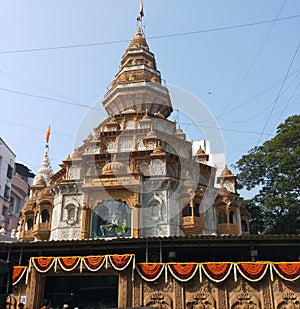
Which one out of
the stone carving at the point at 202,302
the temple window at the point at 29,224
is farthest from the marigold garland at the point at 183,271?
the temple window at the point at 29,224

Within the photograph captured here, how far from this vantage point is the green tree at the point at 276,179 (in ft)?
104

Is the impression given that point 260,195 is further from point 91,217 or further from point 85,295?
point 85,295

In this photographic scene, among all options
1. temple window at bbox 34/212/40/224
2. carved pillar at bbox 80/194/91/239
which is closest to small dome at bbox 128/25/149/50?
temple window at bbox 34/212/40/224

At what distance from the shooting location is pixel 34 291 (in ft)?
57.6

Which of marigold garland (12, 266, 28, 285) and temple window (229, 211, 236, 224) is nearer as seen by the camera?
marigold garland (12, 266, 28, 285)

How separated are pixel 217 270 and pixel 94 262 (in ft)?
19.2

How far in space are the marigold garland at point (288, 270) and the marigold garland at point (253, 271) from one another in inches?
20.9

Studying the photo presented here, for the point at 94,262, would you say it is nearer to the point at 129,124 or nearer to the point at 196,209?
the point at 196,209

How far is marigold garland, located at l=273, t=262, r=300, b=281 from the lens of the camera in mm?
16469

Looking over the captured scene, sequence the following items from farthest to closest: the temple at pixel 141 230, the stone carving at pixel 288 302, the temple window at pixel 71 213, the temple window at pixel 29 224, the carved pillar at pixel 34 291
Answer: the temple window at pixel 29 224 < the temple window at pixel 71 213 < the carved pillar at pixel 34 291 < the temple at pixel 141 230 < the stone carving at pixel 288 302

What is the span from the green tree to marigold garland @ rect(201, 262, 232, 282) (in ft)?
54.1

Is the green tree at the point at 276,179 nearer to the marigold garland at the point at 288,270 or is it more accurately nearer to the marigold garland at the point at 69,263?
the marigold garland at the point at 288,270

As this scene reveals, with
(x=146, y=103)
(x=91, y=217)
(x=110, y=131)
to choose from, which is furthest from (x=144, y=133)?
(x=91, y=217)

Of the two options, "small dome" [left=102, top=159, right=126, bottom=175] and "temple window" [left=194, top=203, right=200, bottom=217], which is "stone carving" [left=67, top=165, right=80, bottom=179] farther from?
"temple window" [left=194, top=203, right=200, bottom=217]
